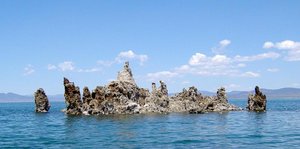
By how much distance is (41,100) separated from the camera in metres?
158

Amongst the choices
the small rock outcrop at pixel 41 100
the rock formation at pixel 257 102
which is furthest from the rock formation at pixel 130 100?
the small rock outcrop at pixel 41 100

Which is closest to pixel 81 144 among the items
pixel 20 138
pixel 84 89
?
pixel 20 138

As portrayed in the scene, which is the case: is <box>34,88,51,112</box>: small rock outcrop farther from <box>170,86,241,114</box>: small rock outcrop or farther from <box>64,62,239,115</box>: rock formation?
<box>170,86,241,114</box>: small rock outcrop

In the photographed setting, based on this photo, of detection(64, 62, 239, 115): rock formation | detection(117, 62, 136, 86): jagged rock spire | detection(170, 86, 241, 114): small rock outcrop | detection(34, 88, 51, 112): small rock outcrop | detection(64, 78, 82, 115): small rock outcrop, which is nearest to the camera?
detection(64, 62, 239, 115): rock formation

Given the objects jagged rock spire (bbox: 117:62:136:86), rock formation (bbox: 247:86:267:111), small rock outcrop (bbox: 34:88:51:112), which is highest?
jagged rock spire (bbox: 117:62:136:86)

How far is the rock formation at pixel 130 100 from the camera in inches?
5138

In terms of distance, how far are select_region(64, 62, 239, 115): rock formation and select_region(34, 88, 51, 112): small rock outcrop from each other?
54.6ft

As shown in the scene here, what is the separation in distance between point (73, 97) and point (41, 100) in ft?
88.8

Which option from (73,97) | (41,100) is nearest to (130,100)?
(73,97)

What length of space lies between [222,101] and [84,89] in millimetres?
48256

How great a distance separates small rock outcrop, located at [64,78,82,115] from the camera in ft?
443

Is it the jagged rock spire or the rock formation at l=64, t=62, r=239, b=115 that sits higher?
the jagged rock spire

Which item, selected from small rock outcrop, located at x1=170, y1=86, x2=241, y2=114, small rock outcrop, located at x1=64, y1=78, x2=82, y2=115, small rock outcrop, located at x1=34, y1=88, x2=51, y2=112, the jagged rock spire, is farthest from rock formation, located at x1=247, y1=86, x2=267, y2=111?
small rock outcrop, located at x1=34, y1=88, x2=51, y2=112

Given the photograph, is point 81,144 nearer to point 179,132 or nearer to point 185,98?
point 179,132
